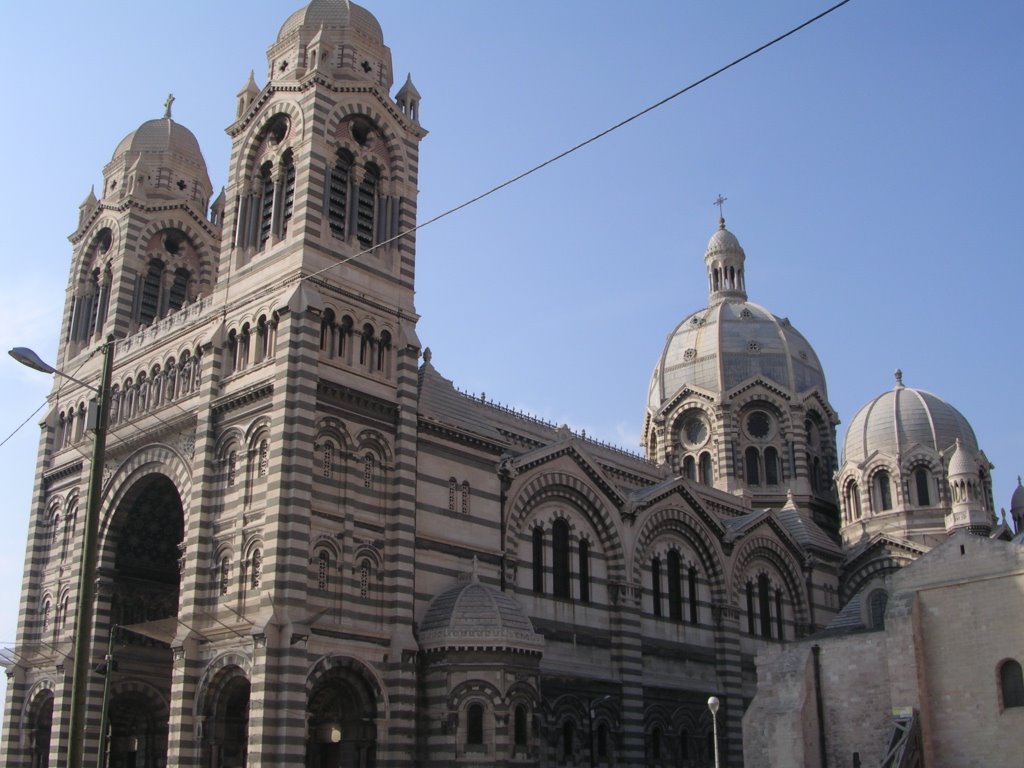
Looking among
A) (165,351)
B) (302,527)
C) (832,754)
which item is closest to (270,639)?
(302,527)

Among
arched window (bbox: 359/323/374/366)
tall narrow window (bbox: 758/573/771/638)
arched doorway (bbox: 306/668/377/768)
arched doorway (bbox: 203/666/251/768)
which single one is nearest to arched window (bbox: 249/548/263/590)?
arched doorway (bbox: 203/666/251/768)

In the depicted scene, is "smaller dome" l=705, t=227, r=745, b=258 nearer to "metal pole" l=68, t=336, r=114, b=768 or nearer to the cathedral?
the cathedral

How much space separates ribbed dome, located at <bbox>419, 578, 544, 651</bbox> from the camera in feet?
111

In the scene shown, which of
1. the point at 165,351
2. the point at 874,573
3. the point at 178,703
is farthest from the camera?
the point at 874,573

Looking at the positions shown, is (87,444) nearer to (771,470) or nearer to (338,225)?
(338,225)

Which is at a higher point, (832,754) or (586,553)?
(586,553)

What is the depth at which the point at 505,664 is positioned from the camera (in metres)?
33.9

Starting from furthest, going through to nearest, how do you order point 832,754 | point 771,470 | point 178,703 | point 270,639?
point 771,470 < point 832,754 < point 178,703 < point 270,639

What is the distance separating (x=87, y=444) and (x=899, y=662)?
1151 inches

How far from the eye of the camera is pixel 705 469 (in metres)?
62.8

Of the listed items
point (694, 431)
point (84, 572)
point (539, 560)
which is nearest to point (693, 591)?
point (539, 560)

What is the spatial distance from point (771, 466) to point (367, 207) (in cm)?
3235

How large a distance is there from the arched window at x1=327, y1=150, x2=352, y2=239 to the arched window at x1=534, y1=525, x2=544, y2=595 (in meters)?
12.7

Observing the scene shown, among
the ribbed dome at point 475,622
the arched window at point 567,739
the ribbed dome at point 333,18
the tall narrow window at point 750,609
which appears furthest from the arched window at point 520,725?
the ribbed dome at point 333,18
